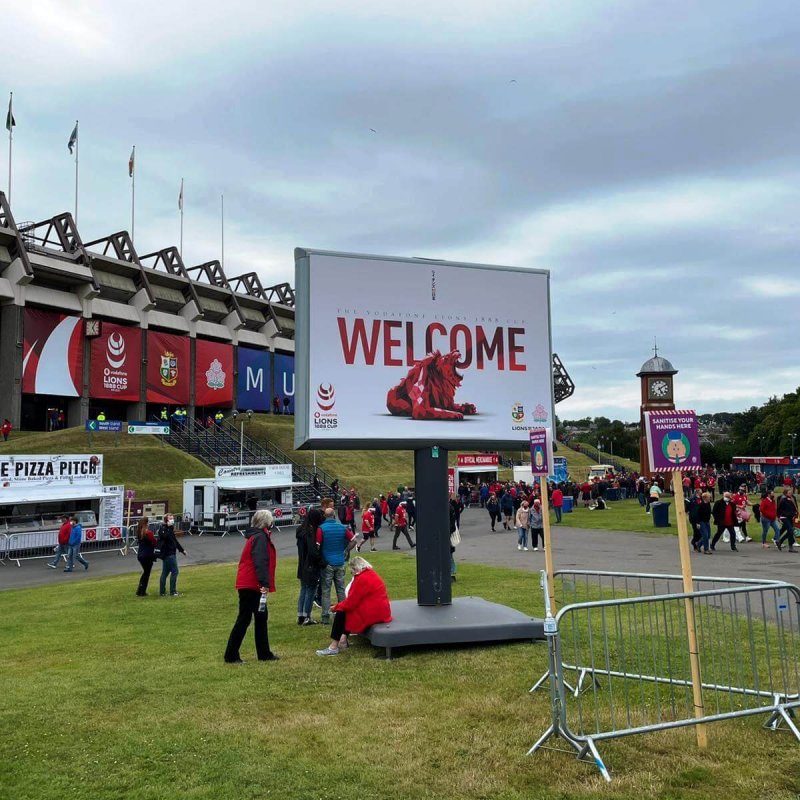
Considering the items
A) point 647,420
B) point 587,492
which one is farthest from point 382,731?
point 587,492

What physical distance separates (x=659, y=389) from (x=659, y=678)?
5010 cm

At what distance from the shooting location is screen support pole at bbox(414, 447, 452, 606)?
9570 millimetres

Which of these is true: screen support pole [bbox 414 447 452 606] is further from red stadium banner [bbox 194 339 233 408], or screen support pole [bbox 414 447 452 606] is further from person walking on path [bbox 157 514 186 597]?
red stadium banner [bbox 194 339 233 408]

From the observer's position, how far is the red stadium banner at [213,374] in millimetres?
59250

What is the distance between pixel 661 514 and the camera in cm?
2647

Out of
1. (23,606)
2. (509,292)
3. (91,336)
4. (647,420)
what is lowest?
(23,606)

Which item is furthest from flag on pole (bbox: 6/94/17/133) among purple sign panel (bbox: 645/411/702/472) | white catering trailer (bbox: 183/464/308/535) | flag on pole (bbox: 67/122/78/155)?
purple sign panel (bbox: 645/411/702/472)

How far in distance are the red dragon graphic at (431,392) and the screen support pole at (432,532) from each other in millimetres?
589

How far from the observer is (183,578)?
55.4ft

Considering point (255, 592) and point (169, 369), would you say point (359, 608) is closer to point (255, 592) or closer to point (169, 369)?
point (255, 592)

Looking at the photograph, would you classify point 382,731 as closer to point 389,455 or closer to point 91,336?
point 91,336

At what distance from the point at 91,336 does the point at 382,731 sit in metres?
49.0

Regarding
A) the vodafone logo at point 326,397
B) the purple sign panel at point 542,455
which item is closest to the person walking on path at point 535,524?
the vodafone logo at point 326,397

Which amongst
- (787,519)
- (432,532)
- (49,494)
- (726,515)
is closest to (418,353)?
(432,532)
